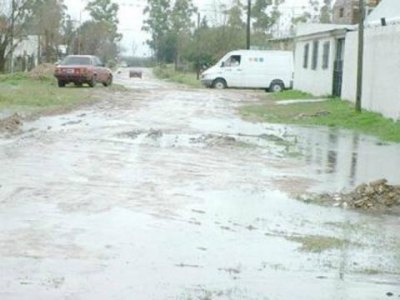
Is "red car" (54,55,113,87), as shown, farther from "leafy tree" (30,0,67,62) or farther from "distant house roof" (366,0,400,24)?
"leafy tree" (30,0,67,62)

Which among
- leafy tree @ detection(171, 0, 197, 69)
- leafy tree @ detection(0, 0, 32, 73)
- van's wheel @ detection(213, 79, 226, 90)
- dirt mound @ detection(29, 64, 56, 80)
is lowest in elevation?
van's wheel @ detection(213, 79, 226, 90)

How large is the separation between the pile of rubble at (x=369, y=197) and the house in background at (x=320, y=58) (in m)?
22.5

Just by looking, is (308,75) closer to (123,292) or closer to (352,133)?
(352,133)

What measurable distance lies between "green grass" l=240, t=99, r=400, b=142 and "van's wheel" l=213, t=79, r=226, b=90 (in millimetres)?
16815

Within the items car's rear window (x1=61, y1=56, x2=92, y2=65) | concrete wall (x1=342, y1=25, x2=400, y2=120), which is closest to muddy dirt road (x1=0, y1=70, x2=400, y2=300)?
concrete wall (x1=342, y1=25, x2=400, y2=120)

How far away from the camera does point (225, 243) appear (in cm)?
800

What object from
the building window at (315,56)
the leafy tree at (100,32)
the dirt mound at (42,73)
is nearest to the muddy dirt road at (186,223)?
the building window at (315,56)

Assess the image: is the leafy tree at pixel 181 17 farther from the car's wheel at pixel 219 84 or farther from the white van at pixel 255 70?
the white van at pixel 255 70

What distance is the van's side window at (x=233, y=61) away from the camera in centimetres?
4865

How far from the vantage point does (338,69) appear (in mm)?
34688

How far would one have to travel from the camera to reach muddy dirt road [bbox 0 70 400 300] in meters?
6.51

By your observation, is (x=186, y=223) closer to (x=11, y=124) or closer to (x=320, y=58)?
(x=11, y=124)

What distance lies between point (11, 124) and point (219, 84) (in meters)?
31.2

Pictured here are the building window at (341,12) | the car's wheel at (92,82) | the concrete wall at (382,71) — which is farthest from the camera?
the building window at (341,12)
